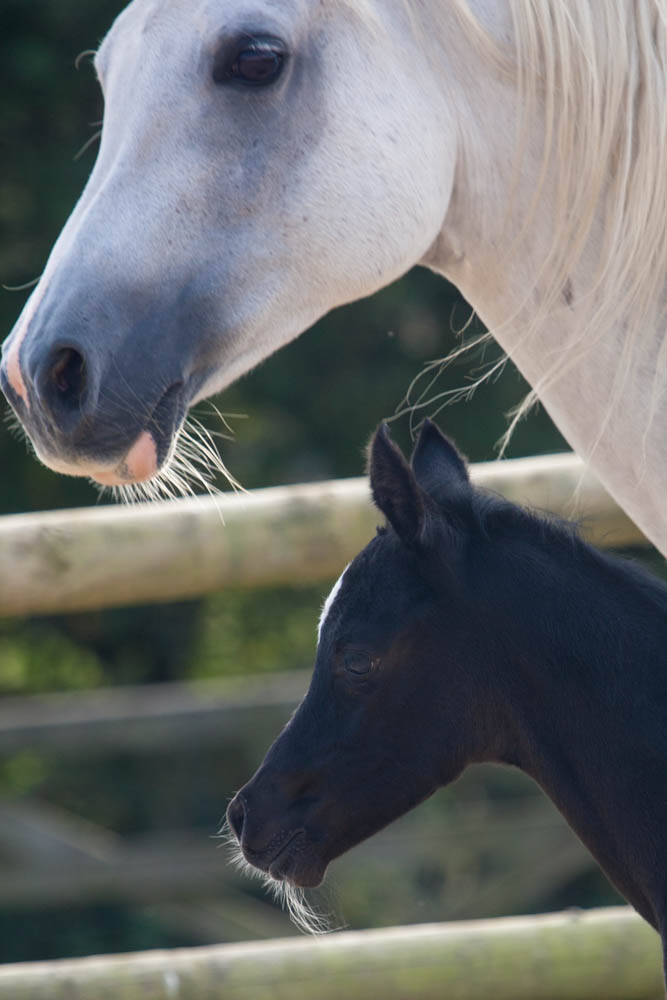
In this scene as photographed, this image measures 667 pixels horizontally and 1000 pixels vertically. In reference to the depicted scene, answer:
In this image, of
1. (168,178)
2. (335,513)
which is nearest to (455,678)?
(168,178)

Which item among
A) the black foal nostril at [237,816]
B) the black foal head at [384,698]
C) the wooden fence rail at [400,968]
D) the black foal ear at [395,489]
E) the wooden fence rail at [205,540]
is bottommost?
the wooden fence rail at [400,968]

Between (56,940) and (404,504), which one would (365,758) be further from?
(56,940)

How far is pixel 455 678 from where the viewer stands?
1589 millimetres

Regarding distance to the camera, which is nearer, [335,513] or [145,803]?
[335,513]

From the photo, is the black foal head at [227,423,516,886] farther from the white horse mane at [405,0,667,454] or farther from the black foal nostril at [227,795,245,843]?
the white horse mane at [405,0,667,454]

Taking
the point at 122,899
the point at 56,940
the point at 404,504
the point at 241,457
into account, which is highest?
the point at 404,504

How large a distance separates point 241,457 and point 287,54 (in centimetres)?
359

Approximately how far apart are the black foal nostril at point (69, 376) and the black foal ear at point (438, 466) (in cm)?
46

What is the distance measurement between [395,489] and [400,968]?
3.56ft

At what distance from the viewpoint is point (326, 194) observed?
58.2 inches

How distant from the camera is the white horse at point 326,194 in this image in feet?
4.65

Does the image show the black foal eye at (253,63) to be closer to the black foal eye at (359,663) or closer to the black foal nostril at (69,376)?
the black foal nostril at (69,376)

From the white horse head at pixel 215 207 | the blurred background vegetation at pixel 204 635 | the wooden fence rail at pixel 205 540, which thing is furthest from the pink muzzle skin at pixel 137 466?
the blurred background vegetation at pixel 204 635

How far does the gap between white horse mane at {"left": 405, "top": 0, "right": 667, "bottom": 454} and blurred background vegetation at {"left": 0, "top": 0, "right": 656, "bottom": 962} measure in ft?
9.87
